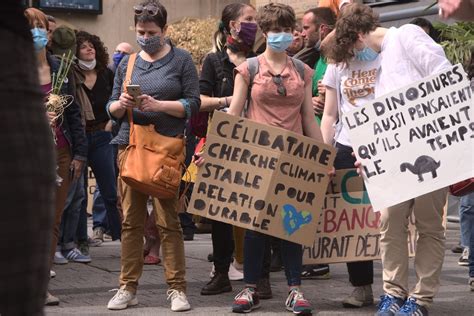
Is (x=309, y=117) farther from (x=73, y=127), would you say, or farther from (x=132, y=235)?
(x=73, y=127)

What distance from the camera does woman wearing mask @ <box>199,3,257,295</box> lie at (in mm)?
7586

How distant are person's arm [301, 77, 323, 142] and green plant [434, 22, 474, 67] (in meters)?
4.57

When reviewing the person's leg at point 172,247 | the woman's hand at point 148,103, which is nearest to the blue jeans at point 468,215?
the person's leg at point 172,247

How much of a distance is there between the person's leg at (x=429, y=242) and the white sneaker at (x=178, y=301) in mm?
1433

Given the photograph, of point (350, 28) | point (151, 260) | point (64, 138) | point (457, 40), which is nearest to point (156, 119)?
point (64, 138)

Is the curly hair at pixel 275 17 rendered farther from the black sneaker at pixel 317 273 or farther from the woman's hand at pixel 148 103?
the black sneaker at pixel 317 273

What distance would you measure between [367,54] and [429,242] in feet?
3.91

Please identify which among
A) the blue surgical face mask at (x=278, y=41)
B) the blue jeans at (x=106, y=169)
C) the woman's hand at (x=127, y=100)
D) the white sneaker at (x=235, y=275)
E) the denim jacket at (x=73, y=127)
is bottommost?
the white sneaker at (x=235, y=275)

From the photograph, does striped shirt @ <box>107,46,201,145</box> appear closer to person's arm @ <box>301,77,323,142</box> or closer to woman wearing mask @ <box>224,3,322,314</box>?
woman wearing mask @ <box>224,3,322,314</box>

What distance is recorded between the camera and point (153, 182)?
6.42 meters

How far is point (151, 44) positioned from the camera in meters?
6.66

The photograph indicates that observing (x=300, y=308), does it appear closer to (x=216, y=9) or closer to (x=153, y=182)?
(x=153, y=182)

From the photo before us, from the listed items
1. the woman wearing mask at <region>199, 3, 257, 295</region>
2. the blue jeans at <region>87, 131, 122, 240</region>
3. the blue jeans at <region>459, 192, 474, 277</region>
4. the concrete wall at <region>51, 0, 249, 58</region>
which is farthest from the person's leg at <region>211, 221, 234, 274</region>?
the concrete wall at <region>51, 0, 249, 58</region>

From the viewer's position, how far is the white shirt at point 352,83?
6.44 meters
